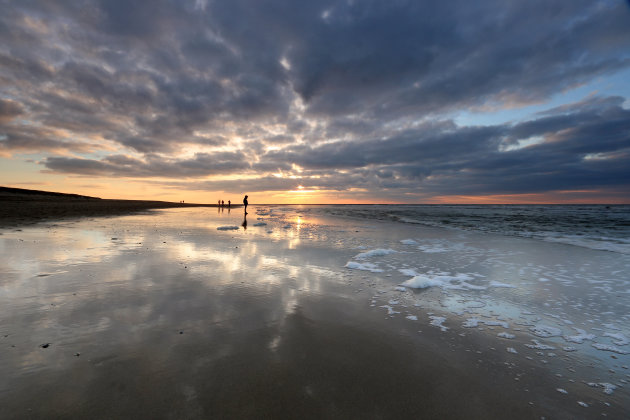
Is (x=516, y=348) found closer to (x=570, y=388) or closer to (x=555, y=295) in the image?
(x=570, y=388)

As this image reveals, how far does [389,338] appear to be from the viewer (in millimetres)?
4176

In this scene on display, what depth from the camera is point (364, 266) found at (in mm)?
8844

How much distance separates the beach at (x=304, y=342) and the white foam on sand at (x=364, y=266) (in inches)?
13.3

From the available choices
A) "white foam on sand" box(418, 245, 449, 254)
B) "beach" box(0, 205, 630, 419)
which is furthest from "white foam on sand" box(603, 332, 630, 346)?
"white foam on sand" box(418, 245, 449, 254)

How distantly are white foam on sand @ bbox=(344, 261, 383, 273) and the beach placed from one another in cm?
34

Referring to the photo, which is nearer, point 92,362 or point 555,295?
point 92,362

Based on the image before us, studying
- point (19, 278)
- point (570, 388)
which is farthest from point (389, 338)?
point (19, 278)

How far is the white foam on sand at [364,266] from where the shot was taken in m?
8.44

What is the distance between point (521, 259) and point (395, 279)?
625 centimetres

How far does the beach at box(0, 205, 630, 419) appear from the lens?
9.00 ft

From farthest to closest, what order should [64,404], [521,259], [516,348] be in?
[521,259] < [516,348] < [64,404]

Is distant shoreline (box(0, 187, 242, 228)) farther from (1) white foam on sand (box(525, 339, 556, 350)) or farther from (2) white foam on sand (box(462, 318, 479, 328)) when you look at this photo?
(1) white foam on sand (box(525, 339, 556, 350))

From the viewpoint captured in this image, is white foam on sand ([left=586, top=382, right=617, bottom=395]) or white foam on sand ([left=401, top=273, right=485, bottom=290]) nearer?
white foam on sand ([left=586, top=382, right=617, bottom=395])

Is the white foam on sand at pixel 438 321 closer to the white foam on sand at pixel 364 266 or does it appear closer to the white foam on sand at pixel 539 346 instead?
the white foam on sand at pixel 539 346
